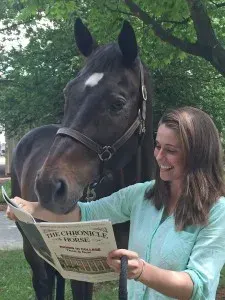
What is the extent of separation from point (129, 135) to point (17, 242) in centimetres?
675

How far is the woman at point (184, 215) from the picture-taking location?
1.83 m

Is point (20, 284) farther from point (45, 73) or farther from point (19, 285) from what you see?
point (45, 73)

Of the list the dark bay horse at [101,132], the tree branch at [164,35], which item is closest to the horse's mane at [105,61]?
the dark bay horse at [101,132]

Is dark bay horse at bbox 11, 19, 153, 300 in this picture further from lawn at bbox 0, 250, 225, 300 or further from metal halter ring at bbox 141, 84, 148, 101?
lawn at bbox 0, 250, 225, 300

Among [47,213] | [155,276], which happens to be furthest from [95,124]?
[155,276]

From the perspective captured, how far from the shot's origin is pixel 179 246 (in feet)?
6.30

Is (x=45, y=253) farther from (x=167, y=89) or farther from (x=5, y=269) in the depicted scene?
(x=167, y=89)

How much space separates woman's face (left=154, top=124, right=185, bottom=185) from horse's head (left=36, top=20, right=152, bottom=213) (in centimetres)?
63

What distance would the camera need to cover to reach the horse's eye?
286cm

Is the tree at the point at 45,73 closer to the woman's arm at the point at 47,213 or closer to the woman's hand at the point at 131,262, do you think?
the woman's arm at the point at 47,213

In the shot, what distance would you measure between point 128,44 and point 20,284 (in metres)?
4.09

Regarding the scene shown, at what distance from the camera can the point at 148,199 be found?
7.20 feet


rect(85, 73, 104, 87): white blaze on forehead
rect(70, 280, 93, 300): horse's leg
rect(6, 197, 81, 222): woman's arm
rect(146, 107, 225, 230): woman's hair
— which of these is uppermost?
rect(85, 73, 104, 87): white blaze on forehead

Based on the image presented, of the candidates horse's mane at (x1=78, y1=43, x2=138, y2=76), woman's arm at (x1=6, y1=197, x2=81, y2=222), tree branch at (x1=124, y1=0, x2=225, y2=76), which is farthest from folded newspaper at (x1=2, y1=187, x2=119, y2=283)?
tree branch at (x1=124, y1=0, x2=225, y2=76)
